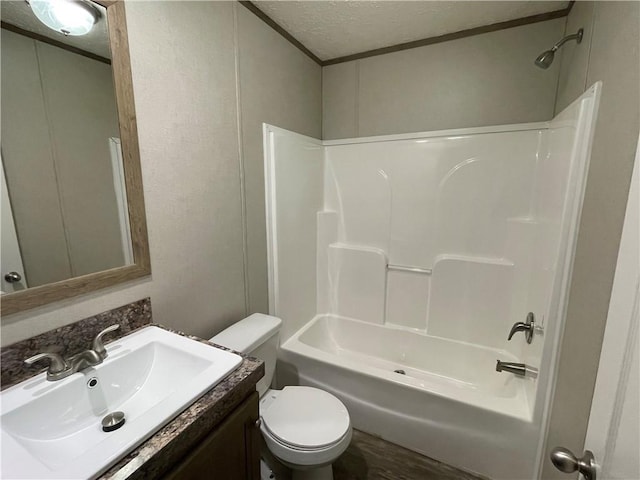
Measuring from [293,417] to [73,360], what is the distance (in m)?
0.95

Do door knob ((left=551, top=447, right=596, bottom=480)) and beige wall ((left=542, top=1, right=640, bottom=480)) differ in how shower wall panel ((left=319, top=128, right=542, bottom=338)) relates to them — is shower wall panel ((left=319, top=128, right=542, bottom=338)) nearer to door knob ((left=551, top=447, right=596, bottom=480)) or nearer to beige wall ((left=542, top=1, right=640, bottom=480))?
beige wall ((left=542, top=1, right=640, bottom=480))

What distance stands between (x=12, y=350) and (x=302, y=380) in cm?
150

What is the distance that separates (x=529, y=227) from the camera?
1844mm

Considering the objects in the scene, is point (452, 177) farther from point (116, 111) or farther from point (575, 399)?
point (116, 111)

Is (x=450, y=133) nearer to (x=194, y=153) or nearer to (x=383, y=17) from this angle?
(x=383, y=17)

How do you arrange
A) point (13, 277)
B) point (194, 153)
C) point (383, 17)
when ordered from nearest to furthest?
1. point (13, 277)
2. point (194, 153)
3. point (383, 17)

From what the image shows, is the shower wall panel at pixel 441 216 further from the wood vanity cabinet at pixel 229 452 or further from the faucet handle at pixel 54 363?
the faucet handle at pixel 54 363

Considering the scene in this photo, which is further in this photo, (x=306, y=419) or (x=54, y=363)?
(x=306, y=419)

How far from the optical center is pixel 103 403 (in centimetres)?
92

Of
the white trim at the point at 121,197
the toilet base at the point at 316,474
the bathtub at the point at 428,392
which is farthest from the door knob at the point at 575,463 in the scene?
the white trim at the point at 121,197

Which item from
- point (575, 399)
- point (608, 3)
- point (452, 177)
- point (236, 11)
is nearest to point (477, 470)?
point (575, 399)

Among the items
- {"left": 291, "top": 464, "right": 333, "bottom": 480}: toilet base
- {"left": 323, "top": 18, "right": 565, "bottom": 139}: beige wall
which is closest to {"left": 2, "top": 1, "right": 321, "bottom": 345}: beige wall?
{"left": 323, "top": 18, "right": 565, "bottom": 139}: beige wall

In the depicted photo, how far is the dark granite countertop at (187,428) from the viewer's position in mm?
606

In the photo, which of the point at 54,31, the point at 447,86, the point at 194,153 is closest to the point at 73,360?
the point at 194,153
